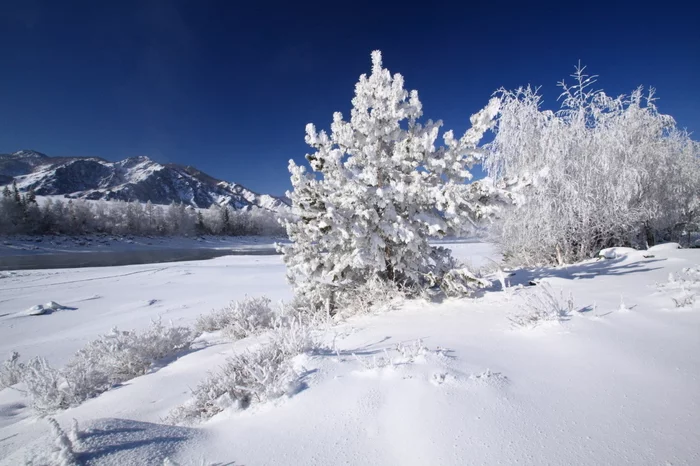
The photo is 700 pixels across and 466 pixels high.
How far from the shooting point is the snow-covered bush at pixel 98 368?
320 centimetres

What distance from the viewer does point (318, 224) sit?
17.5 ft

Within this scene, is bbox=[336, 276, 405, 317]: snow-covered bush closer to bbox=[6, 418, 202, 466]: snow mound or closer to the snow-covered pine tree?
the snow-covered pine tree

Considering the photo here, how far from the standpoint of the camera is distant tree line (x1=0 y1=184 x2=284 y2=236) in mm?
47272

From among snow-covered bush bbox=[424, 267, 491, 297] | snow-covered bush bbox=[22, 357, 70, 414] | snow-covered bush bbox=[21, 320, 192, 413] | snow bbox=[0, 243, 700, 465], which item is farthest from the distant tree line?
snow-covered bush bbox=[424, 267, 491, 297]

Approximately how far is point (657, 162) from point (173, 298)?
18.6m

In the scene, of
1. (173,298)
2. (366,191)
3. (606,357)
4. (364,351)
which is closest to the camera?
(606,357)

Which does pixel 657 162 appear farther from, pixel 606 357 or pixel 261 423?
pixel 261 423

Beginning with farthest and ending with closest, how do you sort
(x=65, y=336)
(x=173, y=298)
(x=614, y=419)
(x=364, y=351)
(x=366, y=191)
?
(x=173, y=298) → (x=65, y=336) → (x=366, y=191) → (x=364, y=351) → (x=614, y=419)

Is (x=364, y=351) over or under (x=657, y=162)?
under

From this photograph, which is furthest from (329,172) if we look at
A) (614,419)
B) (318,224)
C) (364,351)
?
(614,419)

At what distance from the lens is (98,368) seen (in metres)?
3.86

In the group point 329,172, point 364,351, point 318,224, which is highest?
point 329,172

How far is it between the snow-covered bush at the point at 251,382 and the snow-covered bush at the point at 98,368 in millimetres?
1805

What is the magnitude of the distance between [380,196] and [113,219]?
257ft
